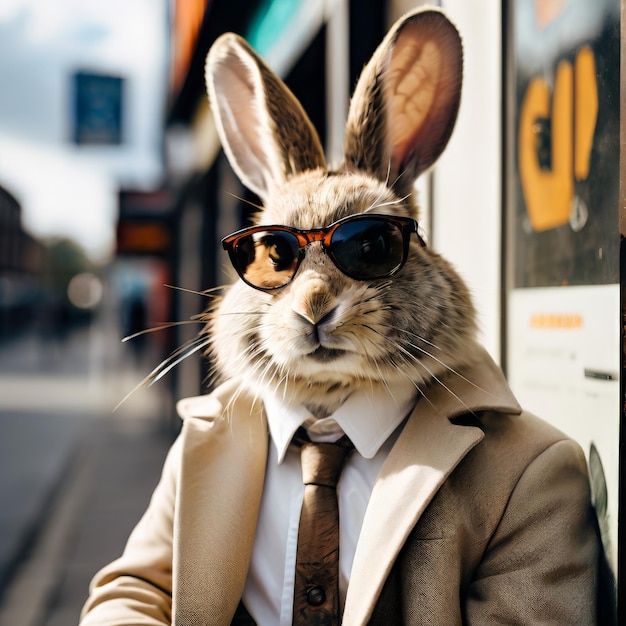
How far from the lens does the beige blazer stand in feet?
4.56

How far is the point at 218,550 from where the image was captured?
1538 millimetres

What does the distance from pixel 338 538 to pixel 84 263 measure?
221 feet

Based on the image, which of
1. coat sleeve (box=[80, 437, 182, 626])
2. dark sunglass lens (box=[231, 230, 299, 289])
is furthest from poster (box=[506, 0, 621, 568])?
coat sleeve (box=[80, 437, 182, 626])

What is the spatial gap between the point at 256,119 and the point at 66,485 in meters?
5.52

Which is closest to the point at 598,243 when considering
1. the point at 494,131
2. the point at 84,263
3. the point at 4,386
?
the point at 494,131

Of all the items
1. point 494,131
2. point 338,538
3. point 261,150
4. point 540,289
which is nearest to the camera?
point 338,538

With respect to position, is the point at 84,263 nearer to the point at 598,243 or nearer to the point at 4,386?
the point at 4,386

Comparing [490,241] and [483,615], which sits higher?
[490,241]

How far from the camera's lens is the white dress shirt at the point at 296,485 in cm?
152

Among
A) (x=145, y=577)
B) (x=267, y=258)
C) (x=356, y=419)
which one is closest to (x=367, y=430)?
(x=356, y=419)

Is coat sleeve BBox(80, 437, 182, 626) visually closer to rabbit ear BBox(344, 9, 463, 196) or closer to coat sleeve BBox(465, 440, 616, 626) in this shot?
coat sleeve BBox(465, 440, 616, 626)

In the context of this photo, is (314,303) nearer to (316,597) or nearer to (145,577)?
(316,597)

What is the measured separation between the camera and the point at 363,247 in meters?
1.44

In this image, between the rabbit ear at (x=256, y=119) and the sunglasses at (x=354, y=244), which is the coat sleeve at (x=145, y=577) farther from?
the rabbit ear at (x=256, y=119)
